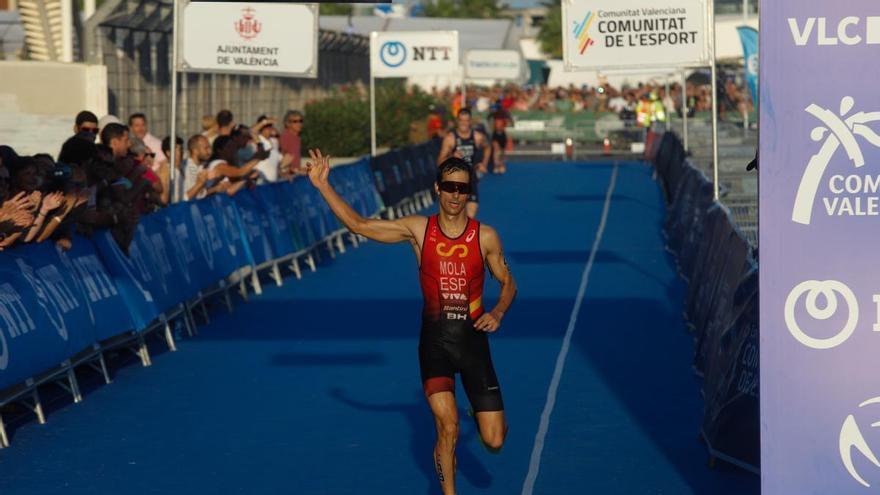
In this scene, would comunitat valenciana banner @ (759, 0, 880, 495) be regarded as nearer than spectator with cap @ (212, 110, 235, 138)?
Yes

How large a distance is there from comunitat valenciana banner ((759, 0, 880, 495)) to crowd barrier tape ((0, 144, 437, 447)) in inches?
240

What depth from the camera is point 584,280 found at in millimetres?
21688

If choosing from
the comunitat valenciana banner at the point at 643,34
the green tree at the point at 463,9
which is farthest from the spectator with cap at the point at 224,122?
the green tree at the point at 463,9

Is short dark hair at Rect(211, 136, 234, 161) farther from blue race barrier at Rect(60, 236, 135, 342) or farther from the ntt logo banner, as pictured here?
the ntt logo banner

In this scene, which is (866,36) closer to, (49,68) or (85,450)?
(85,450)

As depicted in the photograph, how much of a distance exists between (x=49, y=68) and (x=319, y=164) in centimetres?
1877

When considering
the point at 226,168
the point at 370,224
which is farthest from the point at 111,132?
the point at 370,224

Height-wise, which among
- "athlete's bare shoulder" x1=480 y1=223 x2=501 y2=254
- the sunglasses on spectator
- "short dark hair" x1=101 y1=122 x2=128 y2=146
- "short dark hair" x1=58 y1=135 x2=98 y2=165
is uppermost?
"short dark hair" x1=101 y1=122 x2=128 y2=146

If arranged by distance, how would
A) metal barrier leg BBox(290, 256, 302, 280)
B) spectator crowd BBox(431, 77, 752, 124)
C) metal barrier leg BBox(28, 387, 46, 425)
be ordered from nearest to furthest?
metal barrier leg BBox(28, 387, 46, 425) < metal barrier leg BBox(290, 256, 302, 280) < spectator crowd BBox(431, 77, 752, 124)

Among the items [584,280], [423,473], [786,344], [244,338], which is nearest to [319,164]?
[423,473]

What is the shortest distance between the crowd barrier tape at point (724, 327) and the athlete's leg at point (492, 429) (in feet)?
5.40

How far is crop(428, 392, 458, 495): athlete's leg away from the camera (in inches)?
370

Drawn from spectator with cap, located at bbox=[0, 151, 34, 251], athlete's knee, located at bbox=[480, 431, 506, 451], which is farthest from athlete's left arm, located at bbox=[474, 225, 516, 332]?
spectator with cap, located at bbox=[0, 151, 34, 251]

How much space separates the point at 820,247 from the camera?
7.43 m
